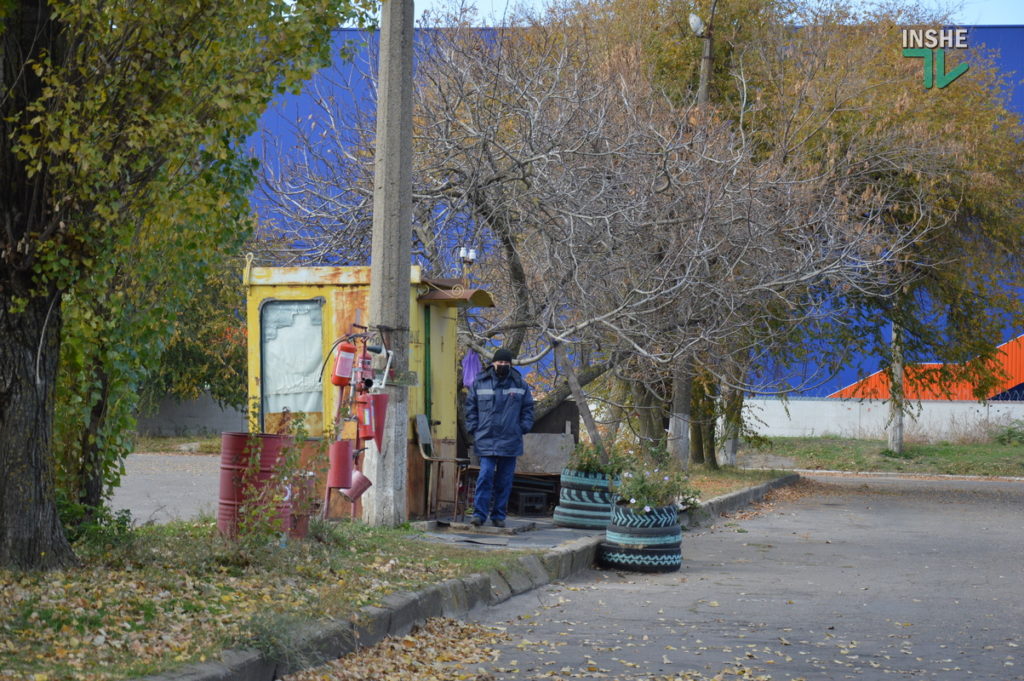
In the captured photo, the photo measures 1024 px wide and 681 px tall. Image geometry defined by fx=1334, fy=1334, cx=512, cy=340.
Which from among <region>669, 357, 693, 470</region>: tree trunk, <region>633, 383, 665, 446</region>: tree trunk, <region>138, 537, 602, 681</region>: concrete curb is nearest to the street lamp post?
<region>669, 357, 693, 470</region>: tree trunk

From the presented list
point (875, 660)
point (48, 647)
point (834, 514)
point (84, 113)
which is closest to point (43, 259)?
point (84, 113)

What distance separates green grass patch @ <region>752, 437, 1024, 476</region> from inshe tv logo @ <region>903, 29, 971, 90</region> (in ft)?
A: 35.8

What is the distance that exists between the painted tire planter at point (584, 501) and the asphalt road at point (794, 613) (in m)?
1.03

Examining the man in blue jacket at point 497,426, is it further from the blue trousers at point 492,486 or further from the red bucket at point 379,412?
the red bucket at point 379,412

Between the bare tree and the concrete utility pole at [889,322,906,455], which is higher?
the bare tree

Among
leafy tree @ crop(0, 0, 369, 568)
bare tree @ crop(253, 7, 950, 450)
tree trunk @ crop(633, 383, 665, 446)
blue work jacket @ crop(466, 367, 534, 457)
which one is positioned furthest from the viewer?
tree trunk @ crop(633, 383, 665, 446)

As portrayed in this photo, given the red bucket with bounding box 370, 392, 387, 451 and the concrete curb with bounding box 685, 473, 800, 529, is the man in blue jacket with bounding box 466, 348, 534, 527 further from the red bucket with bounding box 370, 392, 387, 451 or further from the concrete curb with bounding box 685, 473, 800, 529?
the concrete curb with bounding box 685, 473, 800, 529

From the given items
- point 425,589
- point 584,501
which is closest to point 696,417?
point 584,501

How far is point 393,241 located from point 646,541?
12.0 ft

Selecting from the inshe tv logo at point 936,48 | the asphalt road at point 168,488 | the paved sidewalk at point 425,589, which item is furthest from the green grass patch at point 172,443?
the inshe tv logo at point 936,48

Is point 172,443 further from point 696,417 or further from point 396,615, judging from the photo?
point 396,615

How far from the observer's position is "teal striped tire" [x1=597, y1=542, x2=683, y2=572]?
1238 centimetres

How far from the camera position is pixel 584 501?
14.4 metres

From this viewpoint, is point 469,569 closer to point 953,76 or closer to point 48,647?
point 48,647
